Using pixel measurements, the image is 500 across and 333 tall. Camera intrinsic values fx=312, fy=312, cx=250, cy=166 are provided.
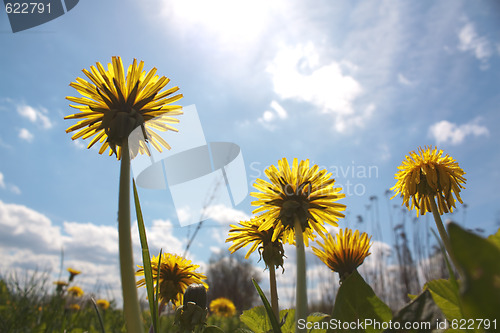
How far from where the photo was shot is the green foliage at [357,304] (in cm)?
77

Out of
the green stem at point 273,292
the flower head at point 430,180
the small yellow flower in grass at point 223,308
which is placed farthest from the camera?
the small yellow flower in grass at point 223,308

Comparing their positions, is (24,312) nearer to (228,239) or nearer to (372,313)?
(228,239)

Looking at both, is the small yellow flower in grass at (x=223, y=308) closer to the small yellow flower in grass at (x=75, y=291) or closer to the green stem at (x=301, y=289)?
the small yellow flower in grass at (x=75, y=291)

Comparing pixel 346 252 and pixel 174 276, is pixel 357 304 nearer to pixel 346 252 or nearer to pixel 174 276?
pixel 346 252

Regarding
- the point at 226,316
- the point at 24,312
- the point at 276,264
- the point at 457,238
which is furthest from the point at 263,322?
the point at 226,316

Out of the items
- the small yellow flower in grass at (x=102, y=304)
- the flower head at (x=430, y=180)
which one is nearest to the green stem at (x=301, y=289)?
the flower head at (x=430, y=180)

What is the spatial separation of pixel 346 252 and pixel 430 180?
646mm

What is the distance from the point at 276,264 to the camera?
1.22 metres

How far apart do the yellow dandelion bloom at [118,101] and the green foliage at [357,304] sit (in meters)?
0.72

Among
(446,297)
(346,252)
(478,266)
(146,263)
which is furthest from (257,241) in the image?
(478,266)

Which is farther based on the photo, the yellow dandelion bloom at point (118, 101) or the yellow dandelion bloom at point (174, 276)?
the yellow dandelion bloom at point (174, 276)

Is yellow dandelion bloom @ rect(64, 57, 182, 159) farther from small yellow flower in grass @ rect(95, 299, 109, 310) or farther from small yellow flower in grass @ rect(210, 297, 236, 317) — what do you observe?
small yellow flower in grass @ rect(210, 297, 236, 317)

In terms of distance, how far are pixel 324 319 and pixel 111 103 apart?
2.93 ft

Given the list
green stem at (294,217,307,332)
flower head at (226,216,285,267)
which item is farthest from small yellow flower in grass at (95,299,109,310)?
green stem at (294,217,307,332)
